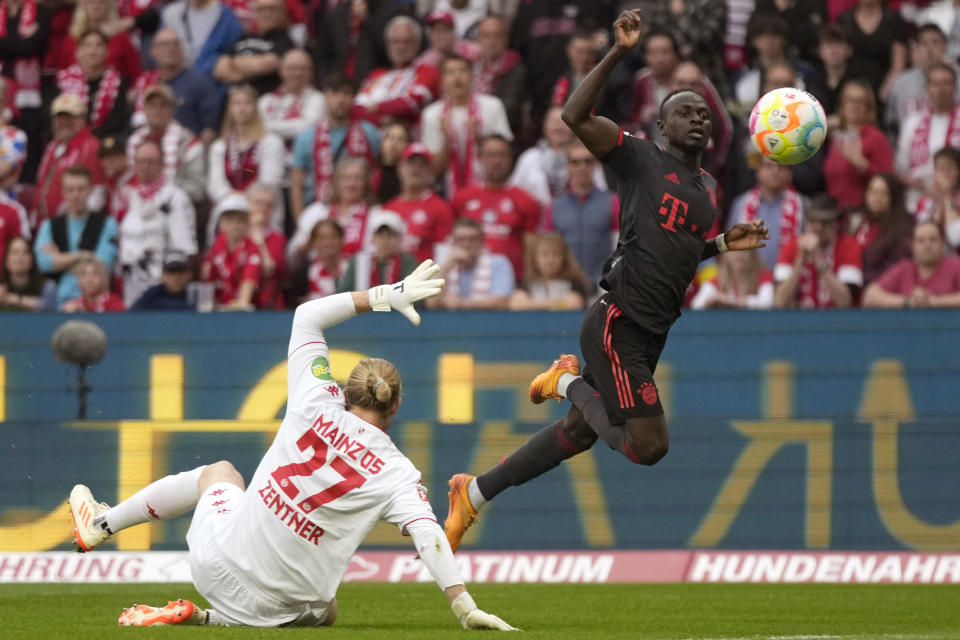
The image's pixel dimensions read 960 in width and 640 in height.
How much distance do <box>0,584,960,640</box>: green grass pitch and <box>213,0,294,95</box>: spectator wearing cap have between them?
635 centimetres

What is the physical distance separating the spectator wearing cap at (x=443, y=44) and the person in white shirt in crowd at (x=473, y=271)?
2530mm

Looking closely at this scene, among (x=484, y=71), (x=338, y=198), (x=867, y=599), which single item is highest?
(x=484, y=71)

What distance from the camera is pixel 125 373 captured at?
12.4 meters

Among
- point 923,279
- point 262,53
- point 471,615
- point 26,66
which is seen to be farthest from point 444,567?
point 26,66

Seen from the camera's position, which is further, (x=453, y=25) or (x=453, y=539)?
(x=453, y=25)

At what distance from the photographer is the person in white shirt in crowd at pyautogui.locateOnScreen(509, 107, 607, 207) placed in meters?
14.5

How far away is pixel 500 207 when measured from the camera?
1404 centimetres

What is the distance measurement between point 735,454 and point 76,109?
7.44 m

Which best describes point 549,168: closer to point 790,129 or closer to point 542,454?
point 790,129

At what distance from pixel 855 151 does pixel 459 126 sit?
137 inches

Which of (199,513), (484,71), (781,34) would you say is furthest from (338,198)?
(199,513)

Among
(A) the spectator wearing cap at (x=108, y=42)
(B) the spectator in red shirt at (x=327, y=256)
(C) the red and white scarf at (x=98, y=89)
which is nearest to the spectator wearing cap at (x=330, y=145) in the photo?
(B) the spectator in red shirt at (x=327, y=256)

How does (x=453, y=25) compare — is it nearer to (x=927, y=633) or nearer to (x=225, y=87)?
(x=225, y=87)

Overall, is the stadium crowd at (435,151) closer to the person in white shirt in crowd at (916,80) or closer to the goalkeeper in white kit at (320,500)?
the person in white shirt in crowd at (916,80)
